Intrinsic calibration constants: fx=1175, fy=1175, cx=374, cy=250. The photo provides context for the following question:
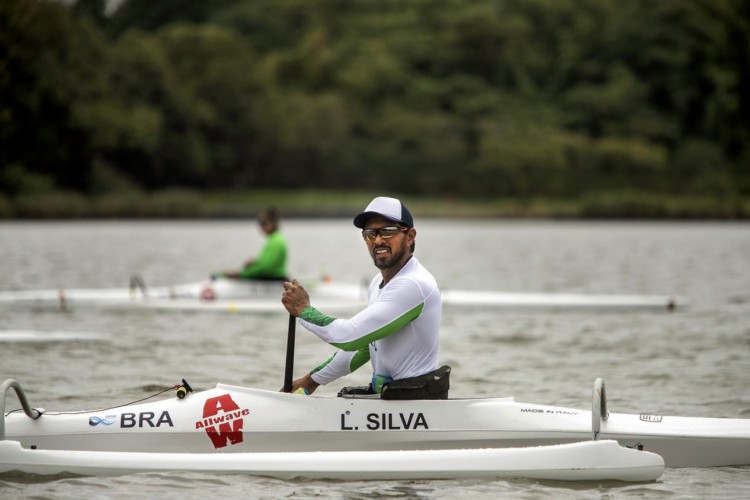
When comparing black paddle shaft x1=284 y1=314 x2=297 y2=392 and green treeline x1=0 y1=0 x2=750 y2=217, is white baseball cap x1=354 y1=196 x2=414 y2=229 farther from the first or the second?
green treeline x1=0 y1=0 x2=750 y2=217

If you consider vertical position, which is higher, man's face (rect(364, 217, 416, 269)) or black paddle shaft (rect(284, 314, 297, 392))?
man's face (rect(364, 217, 416, 269))

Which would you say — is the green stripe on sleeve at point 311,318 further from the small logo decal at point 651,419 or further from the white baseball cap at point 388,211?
the small logo decal at point 651,419

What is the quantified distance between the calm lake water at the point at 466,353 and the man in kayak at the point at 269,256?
36.8 inches

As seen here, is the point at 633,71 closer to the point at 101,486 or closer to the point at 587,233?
the point at 587,233

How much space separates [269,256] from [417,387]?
1176 centimetres

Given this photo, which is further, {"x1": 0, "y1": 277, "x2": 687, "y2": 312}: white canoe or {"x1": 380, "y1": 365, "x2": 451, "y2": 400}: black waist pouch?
{"x1": 0, "y1": 277, "x2": 687, "y2": 312}: white canoe

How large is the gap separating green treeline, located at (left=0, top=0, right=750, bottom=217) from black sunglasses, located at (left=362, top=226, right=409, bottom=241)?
8218cm

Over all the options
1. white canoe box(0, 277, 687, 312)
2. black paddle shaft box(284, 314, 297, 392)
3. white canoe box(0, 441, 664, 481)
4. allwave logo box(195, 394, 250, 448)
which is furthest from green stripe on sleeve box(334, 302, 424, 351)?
white canoe box(0, 277, 687, 312)

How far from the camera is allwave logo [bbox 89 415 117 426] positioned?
372 inches

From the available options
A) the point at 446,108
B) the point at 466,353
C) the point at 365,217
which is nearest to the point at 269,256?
the point at 466,353

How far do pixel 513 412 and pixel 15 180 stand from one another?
74491 millimetres

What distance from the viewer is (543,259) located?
48.8m

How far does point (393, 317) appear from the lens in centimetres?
893

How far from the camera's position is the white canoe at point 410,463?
907 cm
